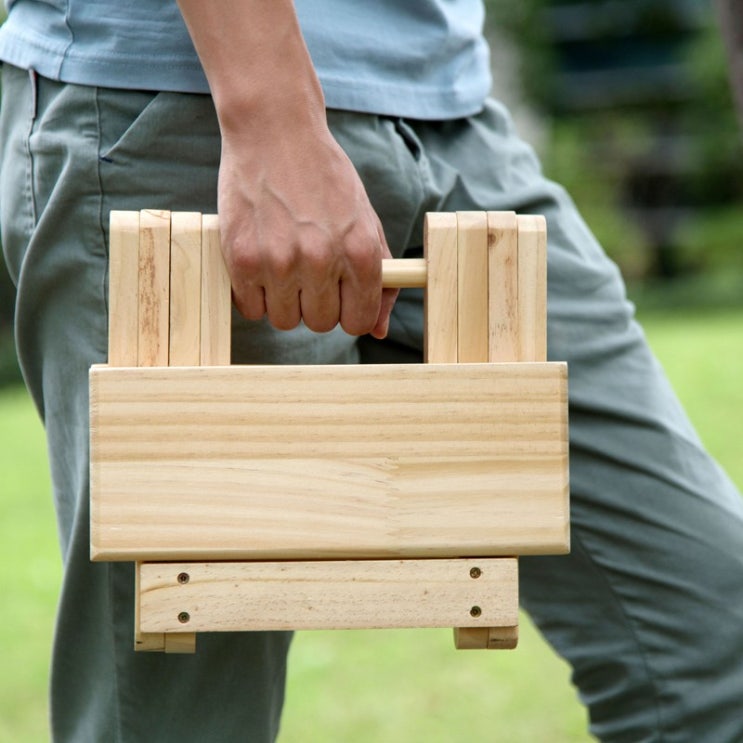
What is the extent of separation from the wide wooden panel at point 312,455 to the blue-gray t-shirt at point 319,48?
0.36 m

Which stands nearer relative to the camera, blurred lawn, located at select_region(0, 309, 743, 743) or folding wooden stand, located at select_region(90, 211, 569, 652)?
folding wooden stand, located at select_region(90, 211, 569, 652)

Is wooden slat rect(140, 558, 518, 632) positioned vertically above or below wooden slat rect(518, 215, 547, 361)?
below

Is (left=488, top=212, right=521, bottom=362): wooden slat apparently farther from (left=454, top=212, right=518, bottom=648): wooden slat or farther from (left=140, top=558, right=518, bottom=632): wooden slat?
(left=140, top=558, right=518, bottom=632): wooden slat

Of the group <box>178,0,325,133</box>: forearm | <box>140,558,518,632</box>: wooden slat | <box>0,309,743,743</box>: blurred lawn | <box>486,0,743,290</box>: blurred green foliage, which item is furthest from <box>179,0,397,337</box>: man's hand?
<box>486,0,743,290</box>: blurred green foliage

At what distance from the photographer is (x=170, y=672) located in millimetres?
1441

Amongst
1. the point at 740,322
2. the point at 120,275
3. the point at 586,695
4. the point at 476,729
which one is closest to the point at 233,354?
the point at 120,275

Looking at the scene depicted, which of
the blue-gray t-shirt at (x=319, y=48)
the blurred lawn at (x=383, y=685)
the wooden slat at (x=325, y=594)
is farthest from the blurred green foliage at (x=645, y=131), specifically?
the wooden slat at (x=325, y=594)

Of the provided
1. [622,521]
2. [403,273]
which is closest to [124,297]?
[403,273]

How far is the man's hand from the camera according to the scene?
120 cm

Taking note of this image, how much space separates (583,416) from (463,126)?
40 centimetres

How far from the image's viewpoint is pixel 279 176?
120 centimetres

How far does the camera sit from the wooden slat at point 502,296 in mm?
1253

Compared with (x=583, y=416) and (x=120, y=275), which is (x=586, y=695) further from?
(x=120, y=275)

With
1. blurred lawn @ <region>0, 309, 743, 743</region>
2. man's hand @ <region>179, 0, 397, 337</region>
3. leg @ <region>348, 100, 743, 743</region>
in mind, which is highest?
man's hand @ <region>179, 0, 397, 337</region>
